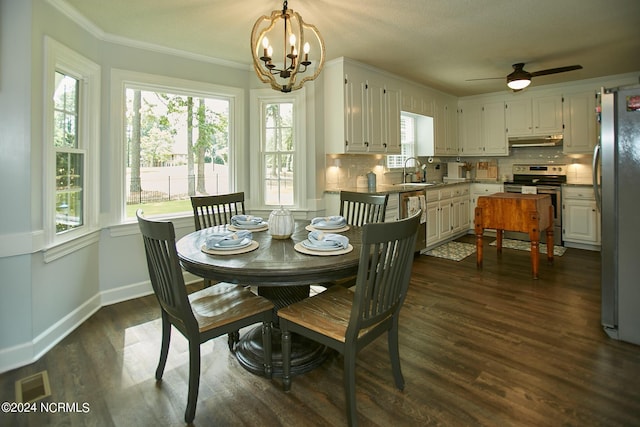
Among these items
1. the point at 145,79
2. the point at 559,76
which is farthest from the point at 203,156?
the point at 559,76

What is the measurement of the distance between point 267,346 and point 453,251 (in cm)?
378

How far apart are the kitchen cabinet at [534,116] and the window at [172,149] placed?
4.72 metres

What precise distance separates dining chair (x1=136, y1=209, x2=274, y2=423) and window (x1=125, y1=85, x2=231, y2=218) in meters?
1.95

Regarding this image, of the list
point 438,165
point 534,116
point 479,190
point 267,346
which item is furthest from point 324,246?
point 534,116

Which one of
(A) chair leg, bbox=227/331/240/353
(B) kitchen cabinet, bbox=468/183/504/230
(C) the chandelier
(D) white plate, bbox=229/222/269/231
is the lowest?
(A) chair leg, bbox=227/331/240/353

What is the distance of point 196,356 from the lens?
5.62ft

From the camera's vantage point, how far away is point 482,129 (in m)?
6.30

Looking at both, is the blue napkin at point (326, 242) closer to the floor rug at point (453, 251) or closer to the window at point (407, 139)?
the floor rug at point (453, 251)

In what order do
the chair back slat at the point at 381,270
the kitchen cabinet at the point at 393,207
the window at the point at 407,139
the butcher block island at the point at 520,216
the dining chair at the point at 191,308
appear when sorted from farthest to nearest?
the window at the point at 407,139 → the kitchen cabinet at the point at 393,207 → the butcher block island at the point at 520,216 → the dining chair at the point at 191,308 → the chair back slat at the point at 381,270

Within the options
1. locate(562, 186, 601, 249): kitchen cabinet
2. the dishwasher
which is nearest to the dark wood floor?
the dishwasher

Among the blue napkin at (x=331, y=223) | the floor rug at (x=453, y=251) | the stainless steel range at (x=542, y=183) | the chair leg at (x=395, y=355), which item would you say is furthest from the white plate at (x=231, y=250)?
the stainless steel range at (x=542, y=183)

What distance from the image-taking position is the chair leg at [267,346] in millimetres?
1984

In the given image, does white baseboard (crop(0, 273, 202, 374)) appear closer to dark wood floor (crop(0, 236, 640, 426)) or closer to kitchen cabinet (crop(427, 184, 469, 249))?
dark wood floor (crop(0, 236, 640, 426))

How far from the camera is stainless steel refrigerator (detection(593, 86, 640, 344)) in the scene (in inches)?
95.2
